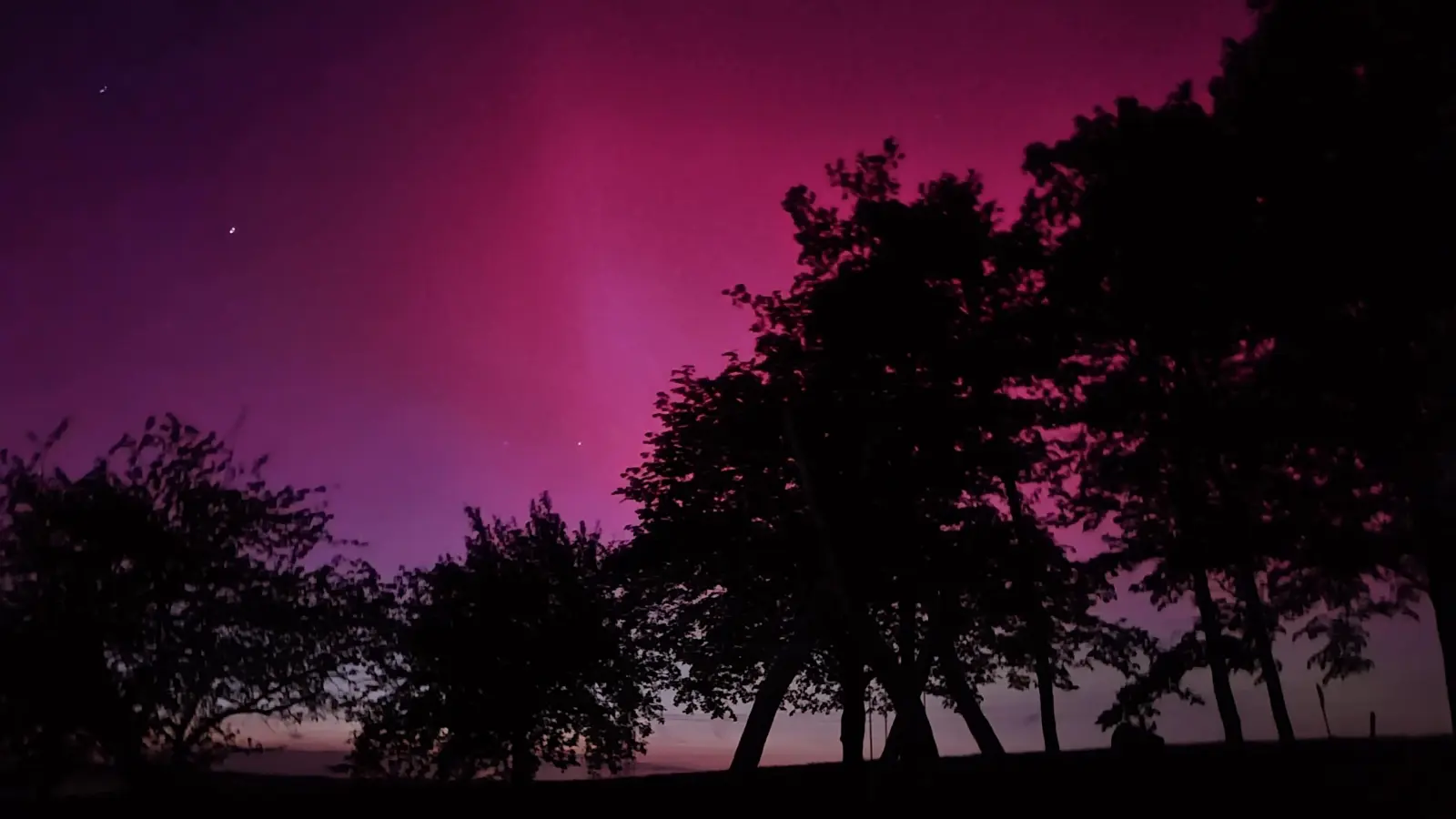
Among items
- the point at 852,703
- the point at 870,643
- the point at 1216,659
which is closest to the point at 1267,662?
the point at 1216,659

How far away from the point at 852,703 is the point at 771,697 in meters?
4.92

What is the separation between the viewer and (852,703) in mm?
33281

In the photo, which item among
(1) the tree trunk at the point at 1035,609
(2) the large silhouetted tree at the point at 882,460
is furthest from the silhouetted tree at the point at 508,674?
(1) the tree trunk at the point at 1035,609

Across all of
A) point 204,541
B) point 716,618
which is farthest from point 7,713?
point 716,618

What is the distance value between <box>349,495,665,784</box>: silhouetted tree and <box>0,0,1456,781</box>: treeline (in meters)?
0.16

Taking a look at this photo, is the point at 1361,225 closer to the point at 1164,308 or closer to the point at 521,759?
the point at 1164,308

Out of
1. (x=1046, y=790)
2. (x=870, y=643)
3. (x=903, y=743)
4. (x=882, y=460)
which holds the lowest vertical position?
(x=1046, y=790)

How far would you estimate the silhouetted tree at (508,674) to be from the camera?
40594mm

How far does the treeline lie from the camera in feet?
62.4

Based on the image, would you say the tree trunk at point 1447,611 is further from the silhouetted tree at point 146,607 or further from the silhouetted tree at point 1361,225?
the silhouetted tree at point 146,607

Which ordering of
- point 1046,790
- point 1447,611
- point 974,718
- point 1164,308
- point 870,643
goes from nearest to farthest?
1. point 870,643
2. point 1046,790
3. point 1447,611
4. point 1164,308
5. point 974,718

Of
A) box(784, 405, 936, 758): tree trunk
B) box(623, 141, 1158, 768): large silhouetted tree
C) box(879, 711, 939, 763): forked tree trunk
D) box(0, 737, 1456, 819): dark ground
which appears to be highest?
box(623, 141, 1158, 768): large silhouetted tree

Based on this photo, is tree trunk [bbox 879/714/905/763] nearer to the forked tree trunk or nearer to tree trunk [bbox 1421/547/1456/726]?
the forked tree trunk

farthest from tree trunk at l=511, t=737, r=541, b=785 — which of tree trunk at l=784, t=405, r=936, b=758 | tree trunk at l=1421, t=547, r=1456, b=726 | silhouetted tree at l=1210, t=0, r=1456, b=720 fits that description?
Result: tree trunk at l=1421, t=547, r=1456, b=726
